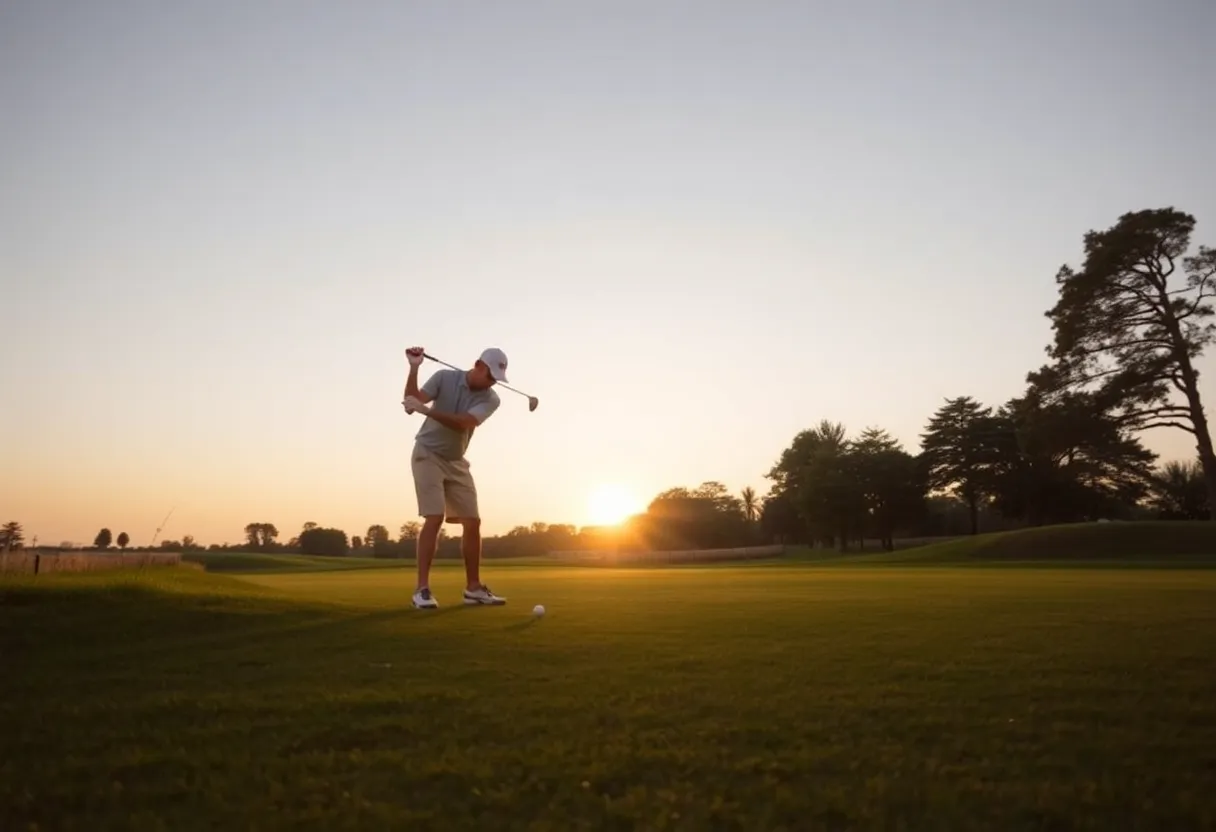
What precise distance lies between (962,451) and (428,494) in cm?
6435

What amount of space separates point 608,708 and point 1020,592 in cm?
746

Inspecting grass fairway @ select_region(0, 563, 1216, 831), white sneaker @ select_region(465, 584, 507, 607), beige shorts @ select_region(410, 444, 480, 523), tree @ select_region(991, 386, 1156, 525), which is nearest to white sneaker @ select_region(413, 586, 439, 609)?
white sneaker @ select_region(465, 584, 507, 607)

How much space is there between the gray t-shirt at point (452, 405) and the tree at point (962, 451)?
207 ft

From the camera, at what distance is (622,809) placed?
193 centimetres

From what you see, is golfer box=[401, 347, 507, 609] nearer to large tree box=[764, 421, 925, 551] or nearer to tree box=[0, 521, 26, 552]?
tree box=[0, 521, 26, 552]

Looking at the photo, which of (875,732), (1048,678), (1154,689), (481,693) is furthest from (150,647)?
(1154,689)

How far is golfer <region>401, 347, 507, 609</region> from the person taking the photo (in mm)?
7059

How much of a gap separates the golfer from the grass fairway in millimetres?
1866

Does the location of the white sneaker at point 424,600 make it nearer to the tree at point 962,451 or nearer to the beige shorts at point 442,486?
the beige shorts at point 442,486

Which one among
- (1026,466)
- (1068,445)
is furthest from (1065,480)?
(1068,445)

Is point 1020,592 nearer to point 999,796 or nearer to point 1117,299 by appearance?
point 999,796

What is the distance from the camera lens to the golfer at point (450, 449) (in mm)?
7059

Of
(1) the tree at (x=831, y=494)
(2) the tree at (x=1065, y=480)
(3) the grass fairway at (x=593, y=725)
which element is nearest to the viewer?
(3) the grass fairway at (x=593, y=725)

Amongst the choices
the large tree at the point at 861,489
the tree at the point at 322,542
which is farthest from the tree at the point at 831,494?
the tree at the point at 322,542
